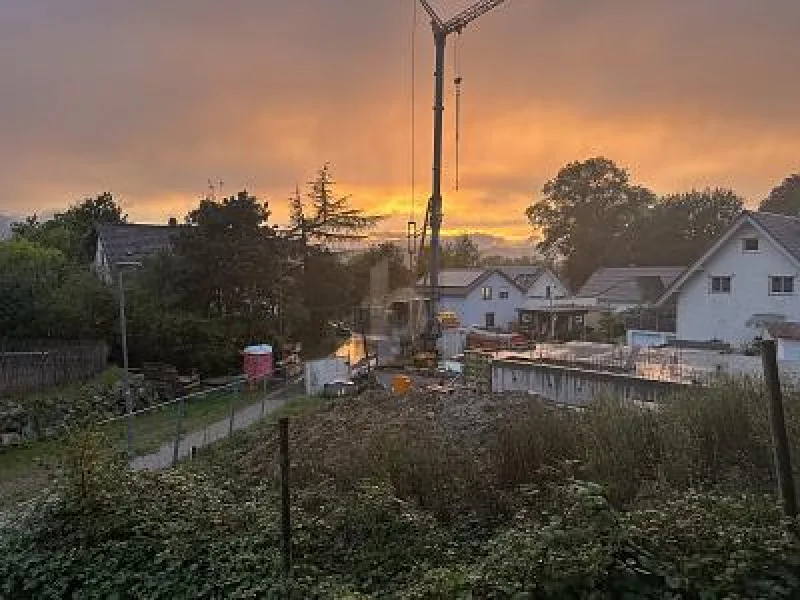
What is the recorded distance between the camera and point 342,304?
1405 inches

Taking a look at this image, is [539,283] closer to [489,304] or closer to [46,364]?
[489,304]

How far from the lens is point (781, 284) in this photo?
90.1 feet

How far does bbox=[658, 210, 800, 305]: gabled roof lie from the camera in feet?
86.9

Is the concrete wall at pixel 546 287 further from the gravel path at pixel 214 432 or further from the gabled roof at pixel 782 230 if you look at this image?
the gravel path at pixel 214 432

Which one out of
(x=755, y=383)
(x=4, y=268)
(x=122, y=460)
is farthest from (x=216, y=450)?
(x=4, y=268)

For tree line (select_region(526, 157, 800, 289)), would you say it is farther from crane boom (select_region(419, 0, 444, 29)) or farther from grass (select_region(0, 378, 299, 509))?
grass (select_region(0, 378, 299, 509))

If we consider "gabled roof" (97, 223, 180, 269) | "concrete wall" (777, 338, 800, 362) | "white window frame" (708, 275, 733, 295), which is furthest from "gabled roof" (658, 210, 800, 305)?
"gabled roof" (97, 223, 180, 269)

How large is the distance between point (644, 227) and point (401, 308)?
24.4m

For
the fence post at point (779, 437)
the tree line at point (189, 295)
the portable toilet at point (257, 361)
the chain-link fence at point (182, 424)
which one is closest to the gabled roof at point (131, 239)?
the tree line at point (189, 295)

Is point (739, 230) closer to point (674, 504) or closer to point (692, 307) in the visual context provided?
point (692, 307)

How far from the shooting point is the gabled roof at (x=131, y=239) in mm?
34344

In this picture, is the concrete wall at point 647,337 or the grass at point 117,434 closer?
the grass at point 117,434

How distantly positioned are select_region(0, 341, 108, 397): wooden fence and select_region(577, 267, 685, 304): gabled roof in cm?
3418

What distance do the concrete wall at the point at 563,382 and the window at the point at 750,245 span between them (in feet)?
46.2
